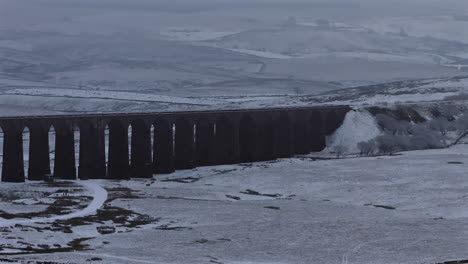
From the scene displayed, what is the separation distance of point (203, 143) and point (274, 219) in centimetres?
4078

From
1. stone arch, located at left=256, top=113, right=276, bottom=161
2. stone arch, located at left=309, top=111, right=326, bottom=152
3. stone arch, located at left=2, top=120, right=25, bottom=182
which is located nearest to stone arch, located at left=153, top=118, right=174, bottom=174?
stone arch, located at left=256, top=113, right=276, bottom=161

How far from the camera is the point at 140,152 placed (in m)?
110

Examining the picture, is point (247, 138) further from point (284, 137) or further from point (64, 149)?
point (64, 149)

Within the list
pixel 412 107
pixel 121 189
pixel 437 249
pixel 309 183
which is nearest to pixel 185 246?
pixel 437 249

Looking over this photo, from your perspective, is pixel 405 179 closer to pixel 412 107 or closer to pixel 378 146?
pixel 378 146

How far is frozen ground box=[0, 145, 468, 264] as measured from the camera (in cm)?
6669

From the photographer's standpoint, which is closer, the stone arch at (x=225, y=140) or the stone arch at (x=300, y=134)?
the stone arch at (x=225, y=140)

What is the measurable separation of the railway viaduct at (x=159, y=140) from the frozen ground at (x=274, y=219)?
3037mm

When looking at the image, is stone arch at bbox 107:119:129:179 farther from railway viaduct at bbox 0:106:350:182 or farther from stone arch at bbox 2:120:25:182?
stone arch at bbox 2:120:25:182

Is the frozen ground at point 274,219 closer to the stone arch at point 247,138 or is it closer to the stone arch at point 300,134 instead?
the stone arch at point 247,138

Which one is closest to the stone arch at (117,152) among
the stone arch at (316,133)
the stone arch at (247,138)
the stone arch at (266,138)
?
the stone arch at (247,138)

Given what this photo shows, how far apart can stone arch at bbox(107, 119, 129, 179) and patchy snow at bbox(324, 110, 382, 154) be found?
3879 cm

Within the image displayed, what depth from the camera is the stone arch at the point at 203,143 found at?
121625 millimetres

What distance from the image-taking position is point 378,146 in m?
139
